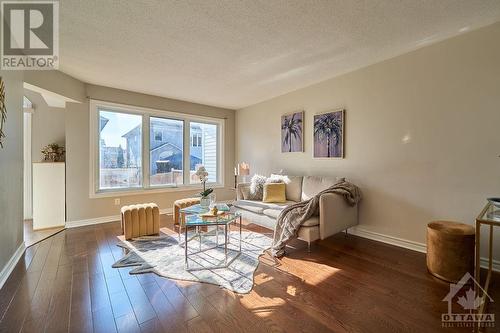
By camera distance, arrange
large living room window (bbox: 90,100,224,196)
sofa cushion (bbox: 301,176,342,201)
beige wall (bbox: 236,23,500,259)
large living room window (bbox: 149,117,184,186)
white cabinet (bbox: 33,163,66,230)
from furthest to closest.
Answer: large living room window (bbox: 149,117,184,186)
large living room window (bbox: 90,100,224,196)
white cabinet (bbox: 33,163,66,230)
sofa cushion (bbox: 301,176,342,201)
beige wall (bbox: 236,23,500,259)

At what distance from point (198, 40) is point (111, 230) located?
3257 millimetres

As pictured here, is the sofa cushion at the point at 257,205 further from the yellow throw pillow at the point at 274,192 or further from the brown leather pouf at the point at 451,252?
the brown leather pouf at the point at 451,252

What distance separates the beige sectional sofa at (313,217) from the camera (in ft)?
9.31

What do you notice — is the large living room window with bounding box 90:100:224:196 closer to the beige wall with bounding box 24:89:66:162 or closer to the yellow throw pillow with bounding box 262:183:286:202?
the beige wall with bounding box 24:89:66:162

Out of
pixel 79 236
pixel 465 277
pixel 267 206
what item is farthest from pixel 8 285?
pixel 465 277

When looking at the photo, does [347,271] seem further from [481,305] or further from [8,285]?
[8,285]

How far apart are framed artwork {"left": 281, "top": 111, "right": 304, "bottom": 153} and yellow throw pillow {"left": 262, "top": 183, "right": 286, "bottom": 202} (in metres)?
0.87

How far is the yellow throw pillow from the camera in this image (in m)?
3.92

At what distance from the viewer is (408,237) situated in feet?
9.77

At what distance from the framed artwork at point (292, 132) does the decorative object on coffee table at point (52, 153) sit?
14.0 ft


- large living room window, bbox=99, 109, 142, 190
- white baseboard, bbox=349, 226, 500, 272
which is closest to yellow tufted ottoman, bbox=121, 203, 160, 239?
large living room window, bbox=99, 109, 142, 190

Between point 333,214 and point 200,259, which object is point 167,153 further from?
point 333,214

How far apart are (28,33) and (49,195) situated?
2680 mm

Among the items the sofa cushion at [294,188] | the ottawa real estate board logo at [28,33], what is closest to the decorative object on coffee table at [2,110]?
the ottawa real estate board logo at [28,33]
